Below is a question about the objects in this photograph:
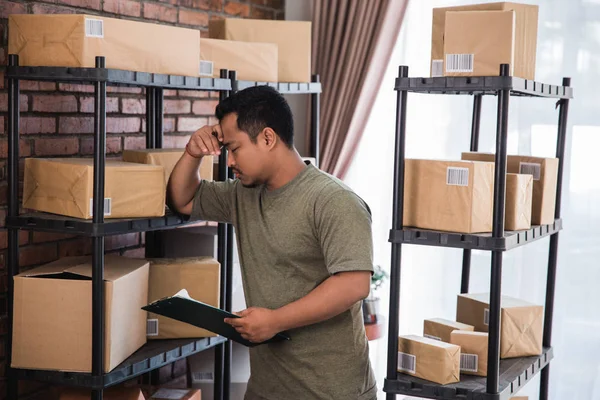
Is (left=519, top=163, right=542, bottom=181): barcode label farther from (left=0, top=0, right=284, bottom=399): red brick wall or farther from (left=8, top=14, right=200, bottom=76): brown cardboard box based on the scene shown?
(left=0, top=0, right=284, bottom=399): red brick wall

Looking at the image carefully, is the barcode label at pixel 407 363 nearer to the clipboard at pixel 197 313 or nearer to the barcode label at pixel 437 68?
Answer: the clipboard at pixel 197 313

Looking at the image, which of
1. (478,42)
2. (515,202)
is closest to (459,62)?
(478,42)

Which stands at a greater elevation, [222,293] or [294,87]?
[294,87]

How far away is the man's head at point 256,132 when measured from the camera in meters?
2.23

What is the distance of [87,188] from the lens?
238 centimetres

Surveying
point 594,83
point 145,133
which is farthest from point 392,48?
point 145,133

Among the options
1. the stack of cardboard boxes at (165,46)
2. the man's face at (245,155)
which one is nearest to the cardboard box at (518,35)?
the man's face at (245,155)

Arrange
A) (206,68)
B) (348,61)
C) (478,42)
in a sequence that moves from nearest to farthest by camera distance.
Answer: (478,42)
(206,68)
(348,61)

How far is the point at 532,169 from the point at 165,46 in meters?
1.34

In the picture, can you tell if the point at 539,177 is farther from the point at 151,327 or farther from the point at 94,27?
the point at 94,27

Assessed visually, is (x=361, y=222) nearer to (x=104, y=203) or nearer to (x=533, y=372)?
(x=104, y=203)

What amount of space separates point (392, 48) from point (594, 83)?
977 mm

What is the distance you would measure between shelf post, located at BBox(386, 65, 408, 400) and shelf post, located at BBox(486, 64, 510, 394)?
0.98 ft

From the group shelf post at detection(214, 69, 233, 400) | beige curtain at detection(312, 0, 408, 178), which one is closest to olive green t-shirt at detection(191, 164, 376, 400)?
shelf post at detection(214, 69, 233, 400)
